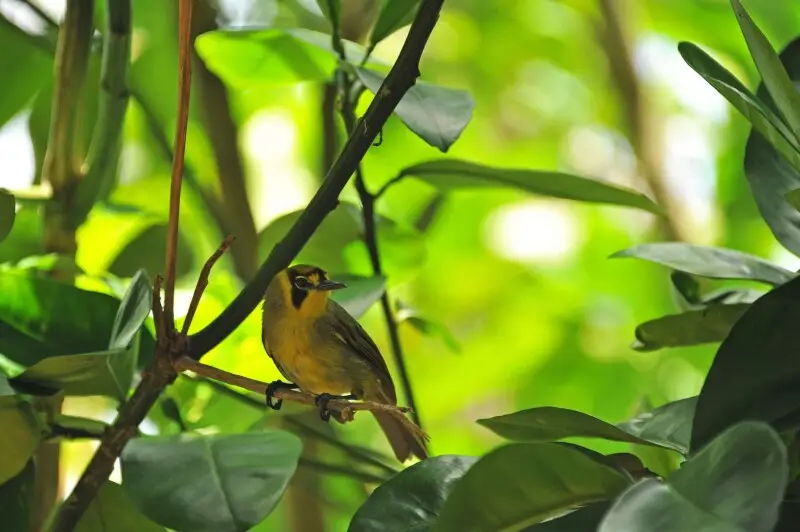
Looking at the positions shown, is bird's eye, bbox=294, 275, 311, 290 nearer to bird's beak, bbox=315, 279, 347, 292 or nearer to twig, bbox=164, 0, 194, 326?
bird's beak, bbox=315, 279, 347, 292

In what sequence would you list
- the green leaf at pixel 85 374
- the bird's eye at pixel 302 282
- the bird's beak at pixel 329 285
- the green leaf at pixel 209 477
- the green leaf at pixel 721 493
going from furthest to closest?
the bird's eye at pixel 302 282
the bird's beak at pixel 329 285
the green leaf at pixel 85 374
the green leaf at pixel 209 477
the green leaf at pixel 721 493

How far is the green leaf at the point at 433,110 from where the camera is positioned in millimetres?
A: 628

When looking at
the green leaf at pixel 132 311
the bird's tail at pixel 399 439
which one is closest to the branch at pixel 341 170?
the green leaf at pixel 132 311

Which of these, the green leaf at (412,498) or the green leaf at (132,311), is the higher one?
the green leaf at (132,311)

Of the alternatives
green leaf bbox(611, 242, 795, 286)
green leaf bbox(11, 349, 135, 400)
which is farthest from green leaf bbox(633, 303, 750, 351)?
green leaf bbox(11, 349, 135, 400)

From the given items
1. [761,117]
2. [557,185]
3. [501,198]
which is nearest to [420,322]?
[557,185]

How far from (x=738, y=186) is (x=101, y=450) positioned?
103 centimetres

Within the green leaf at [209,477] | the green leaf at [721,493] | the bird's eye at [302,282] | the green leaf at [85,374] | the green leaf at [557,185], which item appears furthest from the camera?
the bird's eye at [302,282]

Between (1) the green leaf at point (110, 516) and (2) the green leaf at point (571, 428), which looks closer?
(2) the green leaf at point (571, 428)

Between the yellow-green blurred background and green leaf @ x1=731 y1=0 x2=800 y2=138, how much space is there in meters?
0.52

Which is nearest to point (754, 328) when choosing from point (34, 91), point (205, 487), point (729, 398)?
point (729, 398)

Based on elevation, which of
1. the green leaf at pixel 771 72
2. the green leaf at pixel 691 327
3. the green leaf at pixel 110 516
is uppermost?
the green leaf at pixel 771 72

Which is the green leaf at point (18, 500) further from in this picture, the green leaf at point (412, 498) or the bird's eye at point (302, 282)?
the bird's eye at point (302, 282)

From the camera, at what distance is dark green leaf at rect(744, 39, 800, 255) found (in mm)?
683
